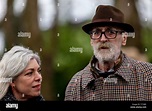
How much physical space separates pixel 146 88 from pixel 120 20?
25 centimetres

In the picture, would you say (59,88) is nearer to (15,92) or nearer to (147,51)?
(15,92)

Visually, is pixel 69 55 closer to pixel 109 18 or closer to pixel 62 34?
pixel 62 34

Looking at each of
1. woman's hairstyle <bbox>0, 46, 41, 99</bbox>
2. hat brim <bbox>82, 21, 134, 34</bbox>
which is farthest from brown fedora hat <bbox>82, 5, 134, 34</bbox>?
woman's hairstyle <bbox>0, 46, 41, 99</bbox>

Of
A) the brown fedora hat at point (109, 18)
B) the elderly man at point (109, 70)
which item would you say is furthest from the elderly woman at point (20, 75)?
the brown fedora hat at point (109, 18)

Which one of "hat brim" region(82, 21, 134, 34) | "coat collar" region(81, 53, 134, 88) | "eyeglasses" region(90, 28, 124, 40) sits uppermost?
"hat brim" region(82, 21, 134, 34)

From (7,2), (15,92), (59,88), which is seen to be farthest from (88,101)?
(7,2)

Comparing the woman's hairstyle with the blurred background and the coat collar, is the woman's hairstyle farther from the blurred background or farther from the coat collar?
the coat collar

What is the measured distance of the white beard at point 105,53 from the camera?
1918 millimetres

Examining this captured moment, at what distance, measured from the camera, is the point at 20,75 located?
192 centimetres

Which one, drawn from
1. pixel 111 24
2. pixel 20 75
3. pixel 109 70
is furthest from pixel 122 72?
pixel 20 75

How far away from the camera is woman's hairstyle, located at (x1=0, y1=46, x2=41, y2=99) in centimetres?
190

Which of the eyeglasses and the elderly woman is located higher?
the eyeglasses

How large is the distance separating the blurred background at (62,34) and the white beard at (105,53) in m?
0.03

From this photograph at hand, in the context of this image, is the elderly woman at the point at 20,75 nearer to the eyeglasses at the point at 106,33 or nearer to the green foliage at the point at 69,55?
the green foliage at the point at 69,55
